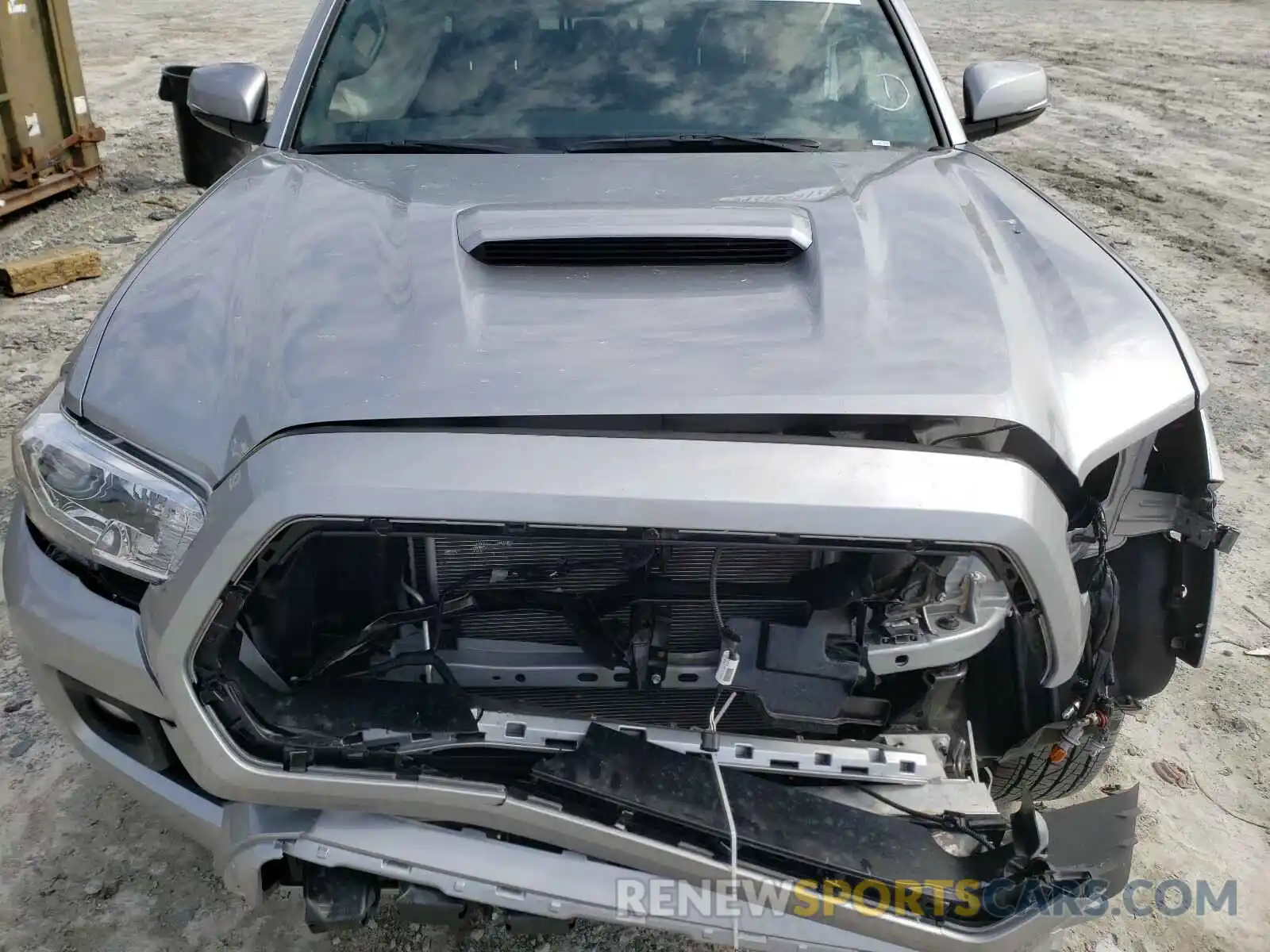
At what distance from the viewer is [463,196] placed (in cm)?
201

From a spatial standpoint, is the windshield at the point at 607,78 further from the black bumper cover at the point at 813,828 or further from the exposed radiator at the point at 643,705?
the black bumper cover at the point at 813,828

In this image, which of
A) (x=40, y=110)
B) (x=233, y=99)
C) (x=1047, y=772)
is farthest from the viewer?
(x=40, y=110)

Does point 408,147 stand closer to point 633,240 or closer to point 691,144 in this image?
point 691,144

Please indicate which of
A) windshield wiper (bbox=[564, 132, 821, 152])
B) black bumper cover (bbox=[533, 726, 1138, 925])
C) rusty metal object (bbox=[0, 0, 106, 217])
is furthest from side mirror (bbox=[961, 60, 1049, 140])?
rusty metal object (bbox=[0, 0, 106, 217])

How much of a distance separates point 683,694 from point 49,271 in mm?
4546

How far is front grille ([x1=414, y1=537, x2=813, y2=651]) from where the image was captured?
1759 millimetres

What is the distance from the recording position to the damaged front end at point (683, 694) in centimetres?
150

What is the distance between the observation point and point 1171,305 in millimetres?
4930

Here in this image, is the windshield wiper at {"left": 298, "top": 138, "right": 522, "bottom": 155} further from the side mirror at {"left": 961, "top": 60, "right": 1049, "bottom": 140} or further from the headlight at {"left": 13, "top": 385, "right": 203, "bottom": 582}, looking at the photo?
the side mirror at {"left": 961, "top": 60, "right": 1049, "bottom": 140}

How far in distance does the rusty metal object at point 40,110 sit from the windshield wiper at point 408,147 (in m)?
4.20

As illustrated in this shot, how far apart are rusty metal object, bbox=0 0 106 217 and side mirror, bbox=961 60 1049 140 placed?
5.17 meters

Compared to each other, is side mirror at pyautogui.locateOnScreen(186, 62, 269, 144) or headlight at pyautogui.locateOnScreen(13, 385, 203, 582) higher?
side mirror at pyautogui.locateOnScreen(186, 62, 269, 144)

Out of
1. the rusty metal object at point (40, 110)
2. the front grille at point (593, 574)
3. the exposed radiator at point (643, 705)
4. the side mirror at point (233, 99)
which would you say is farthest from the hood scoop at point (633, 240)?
the rusty metal object at point (40, 110)

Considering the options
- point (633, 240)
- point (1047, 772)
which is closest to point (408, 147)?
point (633, 240)
